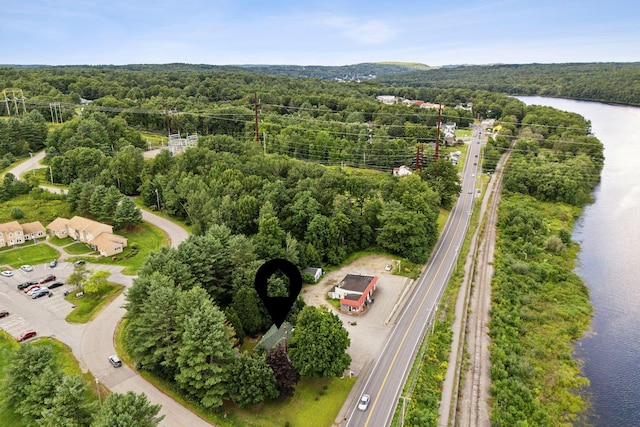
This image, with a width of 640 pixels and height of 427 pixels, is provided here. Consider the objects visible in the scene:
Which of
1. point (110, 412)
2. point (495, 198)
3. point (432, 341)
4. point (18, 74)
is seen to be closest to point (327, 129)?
point (495, 198)

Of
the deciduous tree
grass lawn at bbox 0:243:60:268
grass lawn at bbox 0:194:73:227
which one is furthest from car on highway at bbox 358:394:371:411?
grass lawn at bbox 0:194:73:227

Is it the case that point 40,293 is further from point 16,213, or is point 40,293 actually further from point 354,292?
point 354,292

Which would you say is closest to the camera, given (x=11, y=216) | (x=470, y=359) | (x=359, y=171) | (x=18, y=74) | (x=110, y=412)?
(x=110, y=412)

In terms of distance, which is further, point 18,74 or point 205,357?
point 18,74

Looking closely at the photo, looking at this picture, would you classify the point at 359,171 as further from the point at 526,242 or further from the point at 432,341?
the point at 432,341

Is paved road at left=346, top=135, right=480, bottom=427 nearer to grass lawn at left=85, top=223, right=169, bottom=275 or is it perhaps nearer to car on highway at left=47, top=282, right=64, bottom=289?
grass lawn at left=85, top=223, right=169, bottom=275

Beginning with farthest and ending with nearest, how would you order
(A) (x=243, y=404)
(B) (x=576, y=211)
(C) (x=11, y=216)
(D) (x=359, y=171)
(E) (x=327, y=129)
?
(E) (x=327, y=129), (D) (x=359, y=171), (B) (x=576, y=211), (C) (x=11, y=216), (A) (x=243, y=404)

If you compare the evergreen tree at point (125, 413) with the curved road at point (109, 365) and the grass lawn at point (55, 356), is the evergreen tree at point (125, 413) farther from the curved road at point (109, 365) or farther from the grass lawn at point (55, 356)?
the grass lawn at point (55, 356)

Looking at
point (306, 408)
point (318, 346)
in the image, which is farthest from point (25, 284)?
point (306, 408)
